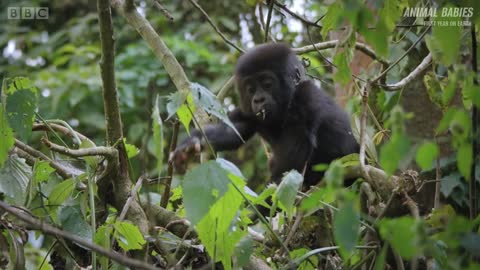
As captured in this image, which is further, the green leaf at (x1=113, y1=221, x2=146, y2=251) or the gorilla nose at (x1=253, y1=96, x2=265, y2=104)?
the gorilla nose at (x1=253, y1=96, x2=265, y2=104)

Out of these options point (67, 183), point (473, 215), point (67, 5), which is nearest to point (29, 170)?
point (67, 183)

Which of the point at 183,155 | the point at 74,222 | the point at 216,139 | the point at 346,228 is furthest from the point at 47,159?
the point at 346,228

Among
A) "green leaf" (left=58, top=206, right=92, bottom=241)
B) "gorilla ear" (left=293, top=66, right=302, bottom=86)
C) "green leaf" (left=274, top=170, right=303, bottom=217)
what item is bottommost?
"green leaf" (left=58, top=206, right=92, bottom=241)

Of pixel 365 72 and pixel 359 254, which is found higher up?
pixel 365 72

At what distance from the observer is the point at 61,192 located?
7.70 feet

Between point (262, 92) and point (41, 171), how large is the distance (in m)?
1.94

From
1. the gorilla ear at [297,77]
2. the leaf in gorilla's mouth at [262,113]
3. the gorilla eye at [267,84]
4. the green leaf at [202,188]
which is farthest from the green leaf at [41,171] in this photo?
the gorilla ear at [297,77]

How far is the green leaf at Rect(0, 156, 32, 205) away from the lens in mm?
2334

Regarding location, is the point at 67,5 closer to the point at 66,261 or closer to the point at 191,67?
the point at 191,67

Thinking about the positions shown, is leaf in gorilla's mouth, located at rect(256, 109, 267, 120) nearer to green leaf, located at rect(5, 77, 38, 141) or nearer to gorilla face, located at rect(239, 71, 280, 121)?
gorilla face, located at rect(239, 71, 280, 121)

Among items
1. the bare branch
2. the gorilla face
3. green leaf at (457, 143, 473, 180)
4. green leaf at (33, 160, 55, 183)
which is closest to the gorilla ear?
the gorilla face

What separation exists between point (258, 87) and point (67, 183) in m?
1.97

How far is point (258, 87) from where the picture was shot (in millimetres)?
4109

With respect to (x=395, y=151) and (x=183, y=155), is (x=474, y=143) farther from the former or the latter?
(x=183, y=155)
